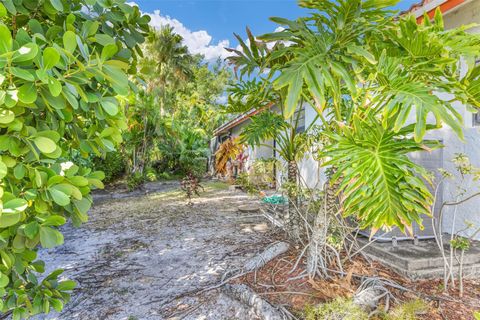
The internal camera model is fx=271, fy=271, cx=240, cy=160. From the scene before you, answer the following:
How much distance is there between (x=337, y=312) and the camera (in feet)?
7.50

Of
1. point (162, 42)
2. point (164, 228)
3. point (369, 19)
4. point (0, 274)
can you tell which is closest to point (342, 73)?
point (369, 19)

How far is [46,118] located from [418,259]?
3730 mm

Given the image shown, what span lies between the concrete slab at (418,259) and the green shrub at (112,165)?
36.3ft

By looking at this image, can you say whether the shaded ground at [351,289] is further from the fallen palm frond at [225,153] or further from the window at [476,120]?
the fallen palm frond at [225,153]

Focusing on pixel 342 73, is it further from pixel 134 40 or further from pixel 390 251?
pixel 390 251

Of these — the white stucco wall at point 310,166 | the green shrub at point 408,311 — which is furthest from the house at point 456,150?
the white stucco wall at point 310,166

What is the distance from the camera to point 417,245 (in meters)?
3.57

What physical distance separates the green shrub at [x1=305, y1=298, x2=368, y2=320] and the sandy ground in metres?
0.68

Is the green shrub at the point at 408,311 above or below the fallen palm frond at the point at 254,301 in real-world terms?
above

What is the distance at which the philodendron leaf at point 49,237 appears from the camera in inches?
45.2

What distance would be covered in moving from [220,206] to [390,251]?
523 centimetres

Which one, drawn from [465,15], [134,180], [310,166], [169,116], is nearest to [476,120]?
[465,15]

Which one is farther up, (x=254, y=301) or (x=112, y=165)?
(x=112, y=165)

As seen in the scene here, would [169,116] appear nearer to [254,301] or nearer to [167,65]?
[167,65]
